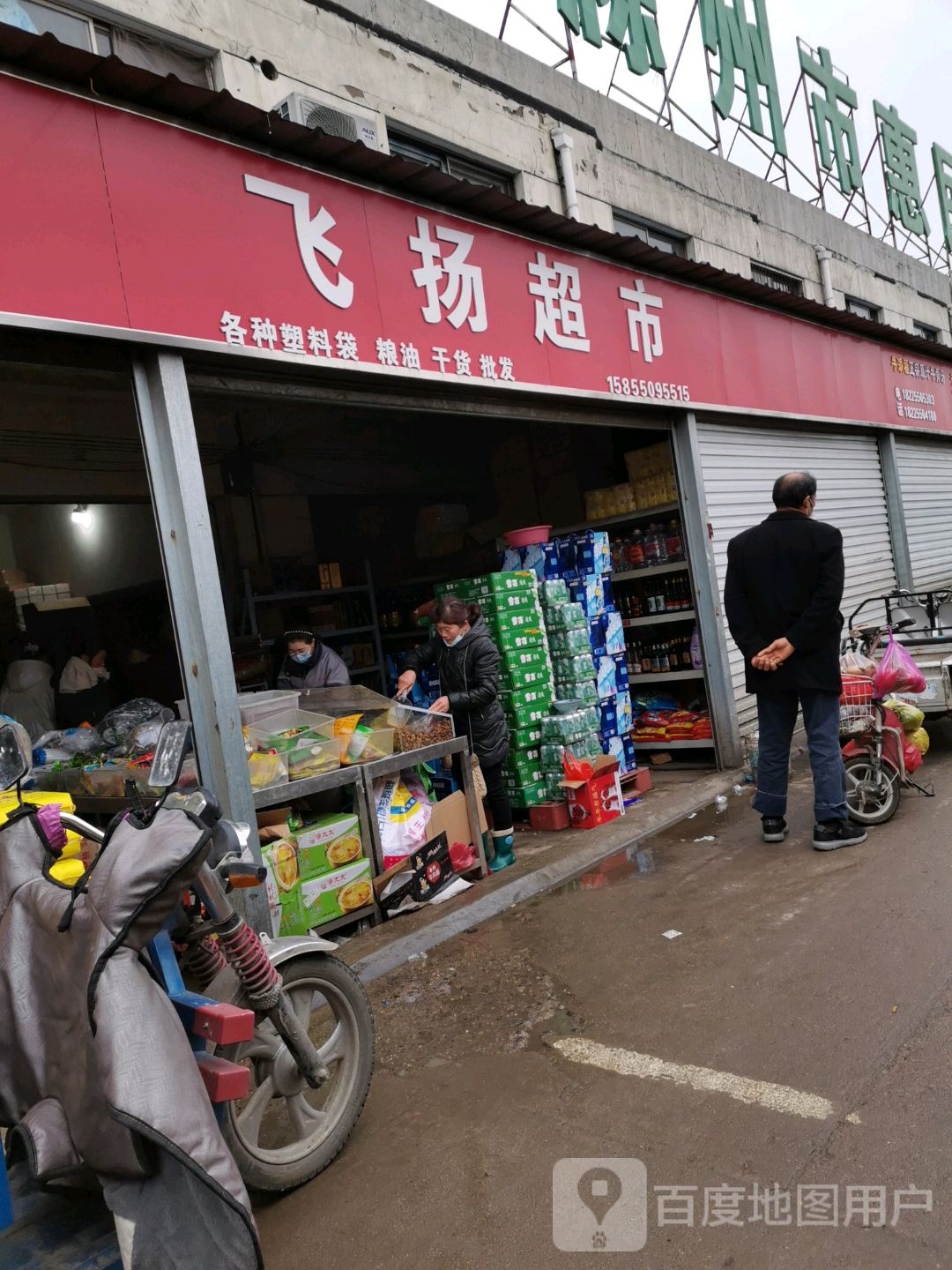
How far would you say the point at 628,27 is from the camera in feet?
34.2

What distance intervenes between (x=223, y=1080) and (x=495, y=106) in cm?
924

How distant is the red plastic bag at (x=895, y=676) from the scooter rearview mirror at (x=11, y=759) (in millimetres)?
4827

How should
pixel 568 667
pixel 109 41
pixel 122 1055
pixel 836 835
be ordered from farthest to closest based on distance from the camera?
1. pixel 568 667
2. pixel 109 41
3. pixel 836 835
4. pixel 122 1055

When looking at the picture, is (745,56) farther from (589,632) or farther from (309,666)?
(309,666)

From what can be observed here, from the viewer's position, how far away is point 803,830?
19.3ft

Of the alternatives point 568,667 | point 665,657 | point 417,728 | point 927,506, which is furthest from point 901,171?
point 417,728

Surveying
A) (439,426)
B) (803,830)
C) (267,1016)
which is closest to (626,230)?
(439,426)

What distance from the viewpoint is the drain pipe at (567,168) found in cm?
954

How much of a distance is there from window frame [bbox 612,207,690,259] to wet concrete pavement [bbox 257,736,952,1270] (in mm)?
8077

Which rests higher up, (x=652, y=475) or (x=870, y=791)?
(x=652, y=475)

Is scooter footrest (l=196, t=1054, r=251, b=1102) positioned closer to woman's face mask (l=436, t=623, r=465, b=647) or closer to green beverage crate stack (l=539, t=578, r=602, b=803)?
woman's face mask (l=436, t=623, r=465, b=647)

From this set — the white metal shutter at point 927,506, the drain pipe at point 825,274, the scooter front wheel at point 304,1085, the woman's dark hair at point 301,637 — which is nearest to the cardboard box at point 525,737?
the woman's dark hair at point 301,637

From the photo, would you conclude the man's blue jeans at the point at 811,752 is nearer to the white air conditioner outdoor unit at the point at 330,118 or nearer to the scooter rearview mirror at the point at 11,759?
the scooter rearview mirror at the point at 11,759

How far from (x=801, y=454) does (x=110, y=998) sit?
9.49 m
